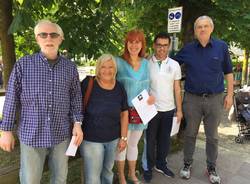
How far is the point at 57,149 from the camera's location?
2721 mm

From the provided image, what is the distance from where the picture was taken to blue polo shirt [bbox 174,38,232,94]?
381 centimetres

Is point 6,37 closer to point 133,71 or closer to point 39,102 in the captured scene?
point 133,71

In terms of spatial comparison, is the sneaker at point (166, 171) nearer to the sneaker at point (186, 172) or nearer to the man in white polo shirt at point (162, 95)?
the sneaker at point (186, 172)

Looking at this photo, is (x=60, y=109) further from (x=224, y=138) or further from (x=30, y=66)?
(x=224, y=138)

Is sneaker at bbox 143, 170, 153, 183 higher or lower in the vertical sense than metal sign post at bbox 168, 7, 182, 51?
lower

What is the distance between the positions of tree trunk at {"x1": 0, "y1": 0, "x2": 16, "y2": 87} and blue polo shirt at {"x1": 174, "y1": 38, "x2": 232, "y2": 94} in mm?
2809

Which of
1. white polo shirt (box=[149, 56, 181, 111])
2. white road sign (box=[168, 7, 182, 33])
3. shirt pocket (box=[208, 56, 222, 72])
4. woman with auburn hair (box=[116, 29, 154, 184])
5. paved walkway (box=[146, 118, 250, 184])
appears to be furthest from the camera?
white road sign (box=[168, 7, 182, 33])

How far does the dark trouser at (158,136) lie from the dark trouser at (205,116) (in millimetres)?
316

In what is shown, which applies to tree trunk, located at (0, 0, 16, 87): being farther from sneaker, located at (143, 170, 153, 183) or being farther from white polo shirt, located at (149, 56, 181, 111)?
sneaker, located at (143, 170, 153, 183)

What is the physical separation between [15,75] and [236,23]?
13.2ft

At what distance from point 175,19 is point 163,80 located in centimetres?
183

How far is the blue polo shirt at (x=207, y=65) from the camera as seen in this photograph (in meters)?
3.81

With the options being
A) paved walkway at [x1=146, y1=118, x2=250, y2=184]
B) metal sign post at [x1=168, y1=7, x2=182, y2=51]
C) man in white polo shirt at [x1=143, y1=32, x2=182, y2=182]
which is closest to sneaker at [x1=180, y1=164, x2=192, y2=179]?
paved walkway at [x1=146, y1=118, x2=250, y2=184]

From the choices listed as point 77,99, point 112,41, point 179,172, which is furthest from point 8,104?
point 179,172
